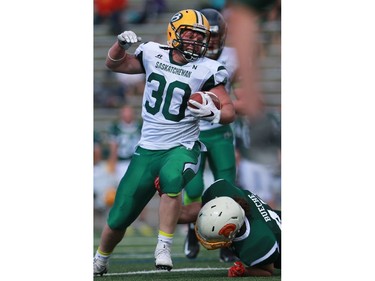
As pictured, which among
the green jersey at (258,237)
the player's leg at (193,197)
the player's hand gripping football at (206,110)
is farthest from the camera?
the player's leg at (193,197)

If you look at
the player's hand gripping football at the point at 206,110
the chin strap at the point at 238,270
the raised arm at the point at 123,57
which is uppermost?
the raised arm at the point at 123,57

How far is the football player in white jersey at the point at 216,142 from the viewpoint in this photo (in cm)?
538

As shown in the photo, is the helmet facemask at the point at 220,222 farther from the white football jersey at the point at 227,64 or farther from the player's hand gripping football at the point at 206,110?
the white football jersey at the point at 227,64

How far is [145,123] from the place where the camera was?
14.4 feet

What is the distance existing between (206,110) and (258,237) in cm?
68

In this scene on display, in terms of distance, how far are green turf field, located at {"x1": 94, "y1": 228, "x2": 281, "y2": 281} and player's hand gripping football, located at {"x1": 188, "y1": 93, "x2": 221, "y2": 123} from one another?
774 mm

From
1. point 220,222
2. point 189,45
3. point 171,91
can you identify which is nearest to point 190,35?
point 189,45

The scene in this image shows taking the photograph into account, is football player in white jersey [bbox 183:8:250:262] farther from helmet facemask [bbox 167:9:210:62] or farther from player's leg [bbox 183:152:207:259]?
helmet facemask [bbox 167:9:210:62]

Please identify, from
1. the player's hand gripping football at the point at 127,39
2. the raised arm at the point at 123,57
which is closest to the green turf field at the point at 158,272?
the raised arm at the point at 123,57

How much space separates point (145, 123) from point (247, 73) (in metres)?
1.92

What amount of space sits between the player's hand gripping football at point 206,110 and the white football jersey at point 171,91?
23 centimetres

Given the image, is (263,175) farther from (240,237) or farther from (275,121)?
(240,237)

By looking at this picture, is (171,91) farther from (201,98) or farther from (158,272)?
(158,272)
